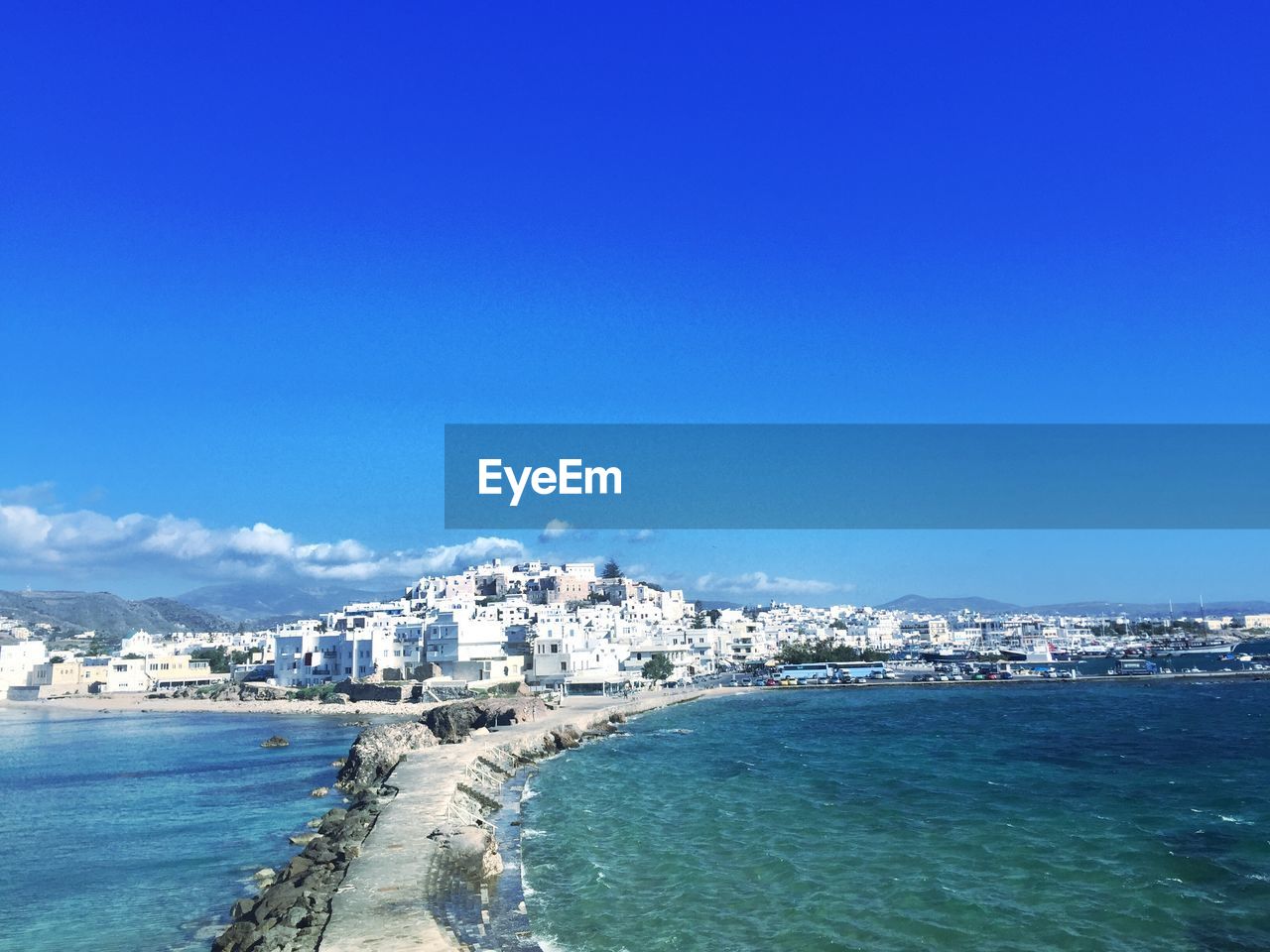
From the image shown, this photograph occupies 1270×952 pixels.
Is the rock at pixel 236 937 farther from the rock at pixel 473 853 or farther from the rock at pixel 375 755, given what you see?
the rock at pixel 375 755

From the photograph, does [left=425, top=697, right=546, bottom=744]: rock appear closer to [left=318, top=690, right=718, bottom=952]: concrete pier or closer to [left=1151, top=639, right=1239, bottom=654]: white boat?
[left=318, top=690, right=718, bottom=952]: concrete pier

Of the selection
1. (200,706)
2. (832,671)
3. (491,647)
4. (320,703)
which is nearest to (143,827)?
(320,703)

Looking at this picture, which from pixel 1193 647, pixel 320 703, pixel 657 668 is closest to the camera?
pixel 320 703

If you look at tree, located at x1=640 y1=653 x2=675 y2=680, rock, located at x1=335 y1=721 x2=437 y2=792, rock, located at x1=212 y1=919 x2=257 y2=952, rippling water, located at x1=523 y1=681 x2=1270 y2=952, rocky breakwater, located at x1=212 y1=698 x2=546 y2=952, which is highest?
tree, located at x1=640 y1=653 x2=675 y2=680

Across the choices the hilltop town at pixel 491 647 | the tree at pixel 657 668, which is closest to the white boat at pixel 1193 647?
the hilltop town at pixel 491 647

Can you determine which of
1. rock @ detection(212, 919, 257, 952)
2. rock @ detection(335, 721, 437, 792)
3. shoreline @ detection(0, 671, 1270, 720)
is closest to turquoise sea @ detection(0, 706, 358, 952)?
rock @ detection(212, 919, 257, 952)

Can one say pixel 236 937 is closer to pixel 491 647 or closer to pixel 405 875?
pixel 405 875
